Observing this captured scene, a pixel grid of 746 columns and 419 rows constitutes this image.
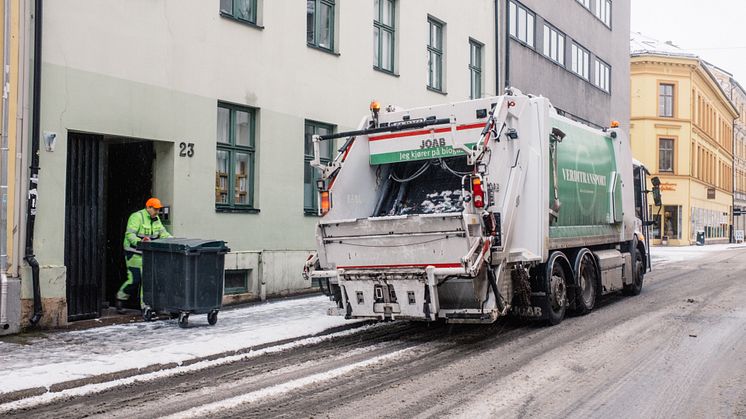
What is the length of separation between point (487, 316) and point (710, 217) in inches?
1944

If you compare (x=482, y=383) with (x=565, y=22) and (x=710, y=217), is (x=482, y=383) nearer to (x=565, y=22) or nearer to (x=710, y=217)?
(x=565, y=22)

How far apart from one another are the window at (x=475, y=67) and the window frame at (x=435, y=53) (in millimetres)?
1607

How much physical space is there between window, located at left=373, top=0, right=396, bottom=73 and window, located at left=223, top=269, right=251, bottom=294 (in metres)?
5.78

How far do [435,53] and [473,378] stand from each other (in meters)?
12.6

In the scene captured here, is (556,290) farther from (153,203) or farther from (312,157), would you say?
(312,157)

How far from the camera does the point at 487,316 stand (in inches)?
328

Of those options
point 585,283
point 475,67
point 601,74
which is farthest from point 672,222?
point 585,283

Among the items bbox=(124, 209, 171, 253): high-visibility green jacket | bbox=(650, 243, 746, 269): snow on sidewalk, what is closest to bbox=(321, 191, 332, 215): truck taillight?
bbox=(124, 209, 171, 253): high-visibility green jacket

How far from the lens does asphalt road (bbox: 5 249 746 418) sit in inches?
225

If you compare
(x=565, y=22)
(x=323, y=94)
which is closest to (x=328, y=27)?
(x=323, y=94)

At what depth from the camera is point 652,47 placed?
49.8 m

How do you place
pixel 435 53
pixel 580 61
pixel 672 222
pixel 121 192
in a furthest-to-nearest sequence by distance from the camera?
1. pixel 672 222
2. pixel 580 61
3. pixel 435 53
4. pixel 121 192

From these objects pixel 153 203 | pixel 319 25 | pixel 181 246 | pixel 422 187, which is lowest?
pixel 181 246

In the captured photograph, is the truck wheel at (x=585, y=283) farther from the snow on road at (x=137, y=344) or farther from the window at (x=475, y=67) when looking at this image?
the window at (x=475, y=67)
